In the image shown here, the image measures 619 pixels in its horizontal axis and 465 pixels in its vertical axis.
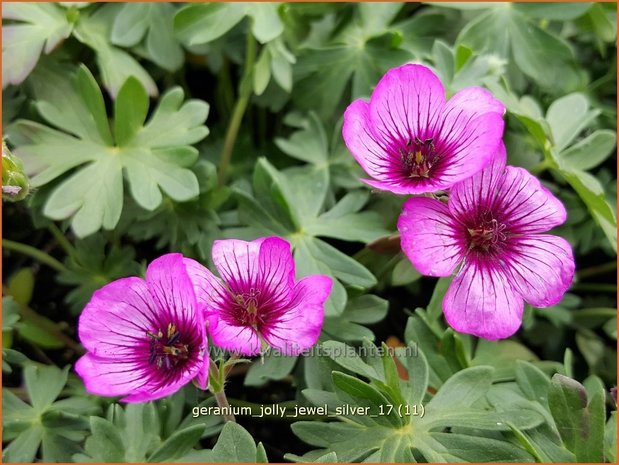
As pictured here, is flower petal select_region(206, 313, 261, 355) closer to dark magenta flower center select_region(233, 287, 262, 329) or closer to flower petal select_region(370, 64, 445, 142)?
dark magenta flower center select_region(233, 287, 262, 329)

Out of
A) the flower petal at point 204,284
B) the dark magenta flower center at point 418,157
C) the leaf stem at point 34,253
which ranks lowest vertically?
the leaf stem at point 34,253

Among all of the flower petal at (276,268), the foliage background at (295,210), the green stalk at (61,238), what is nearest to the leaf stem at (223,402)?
the foliage background at (295,210)

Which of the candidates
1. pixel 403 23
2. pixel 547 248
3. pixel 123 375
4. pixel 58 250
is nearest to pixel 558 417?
pixel 547 248

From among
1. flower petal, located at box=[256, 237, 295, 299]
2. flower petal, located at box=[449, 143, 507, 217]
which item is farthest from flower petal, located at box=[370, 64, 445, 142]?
flower petal, located at box=[256, 237, 295, 299]

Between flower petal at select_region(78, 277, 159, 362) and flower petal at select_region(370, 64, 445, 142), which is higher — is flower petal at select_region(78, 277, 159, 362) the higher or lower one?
the lower one

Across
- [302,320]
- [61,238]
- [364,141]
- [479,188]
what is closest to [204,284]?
[302,320]

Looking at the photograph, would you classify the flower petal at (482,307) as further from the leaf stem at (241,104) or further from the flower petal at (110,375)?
the leaf stem at (241,104)

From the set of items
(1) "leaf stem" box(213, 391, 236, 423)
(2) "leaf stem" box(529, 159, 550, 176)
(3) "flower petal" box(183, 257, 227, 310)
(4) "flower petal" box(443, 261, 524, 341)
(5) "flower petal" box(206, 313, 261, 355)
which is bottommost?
(1) "leaf stem" box(213, 391, 236, 423)

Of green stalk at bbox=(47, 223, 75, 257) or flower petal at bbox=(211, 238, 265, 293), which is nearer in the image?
flower petal at bbox=(211, 238, 265, 293)
